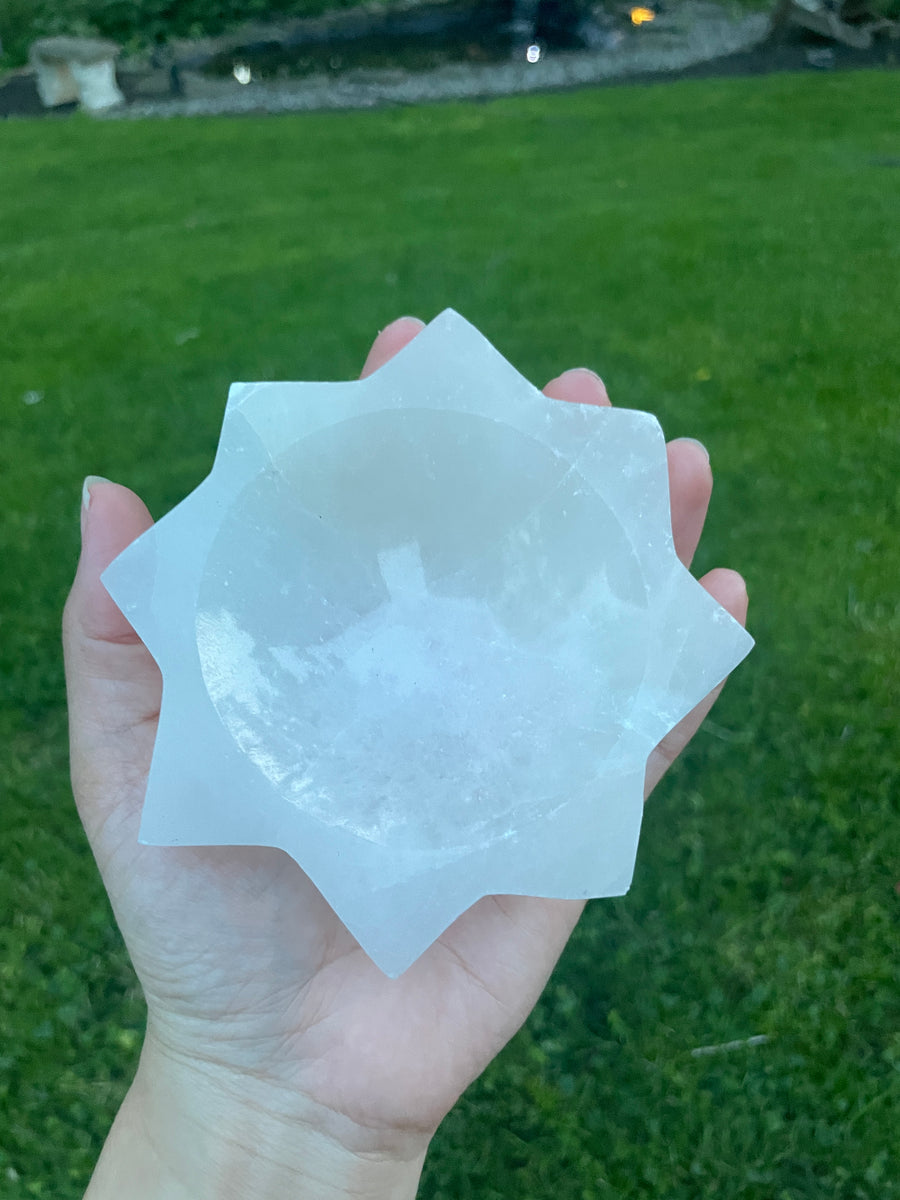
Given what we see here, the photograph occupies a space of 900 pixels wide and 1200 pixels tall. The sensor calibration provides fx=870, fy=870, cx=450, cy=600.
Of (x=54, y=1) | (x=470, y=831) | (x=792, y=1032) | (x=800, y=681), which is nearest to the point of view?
(x=470, y=831)

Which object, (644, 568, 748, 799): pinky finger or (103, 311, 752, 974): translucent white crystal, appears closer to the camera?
(103, 311, 752, 974): translucent white crystal

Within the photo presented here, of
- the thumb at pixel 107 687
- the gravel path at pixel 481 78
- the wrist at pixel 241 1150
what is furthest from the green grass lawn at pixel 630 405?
the gravel path at pixel 481 78

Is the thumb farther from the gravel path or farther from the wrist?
the gravel path

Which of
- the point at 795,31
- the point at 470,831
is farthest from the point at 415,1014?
the point at 795,31

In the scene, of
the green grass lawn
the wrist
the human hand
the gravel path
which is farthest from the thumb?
the gravel path

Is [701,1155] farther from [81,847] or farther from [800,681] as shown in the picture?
[81,847]

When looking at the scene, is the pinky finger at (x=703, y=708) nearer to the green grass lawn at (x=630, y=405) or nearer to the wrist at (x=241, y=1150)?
the green grass lawn at (x=630, y=405)

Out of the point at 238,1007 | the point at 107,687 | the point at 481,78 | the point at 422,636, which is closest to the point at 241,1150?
the point at 238,1007

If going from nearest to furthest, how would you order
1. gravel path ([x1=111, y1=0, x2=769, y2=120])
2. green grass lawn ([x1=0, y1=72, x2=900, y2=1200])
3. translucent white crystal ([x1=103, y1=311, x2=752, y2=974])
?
1. translucent white crystal ([x1=103, y1=311, x2=752, y2=974])
2. green grass lawn ([x1=0, y1=72, x2=900, y2=1200])
3. gravel path ([x1=111, y1=0, x2=769, y2=120])
